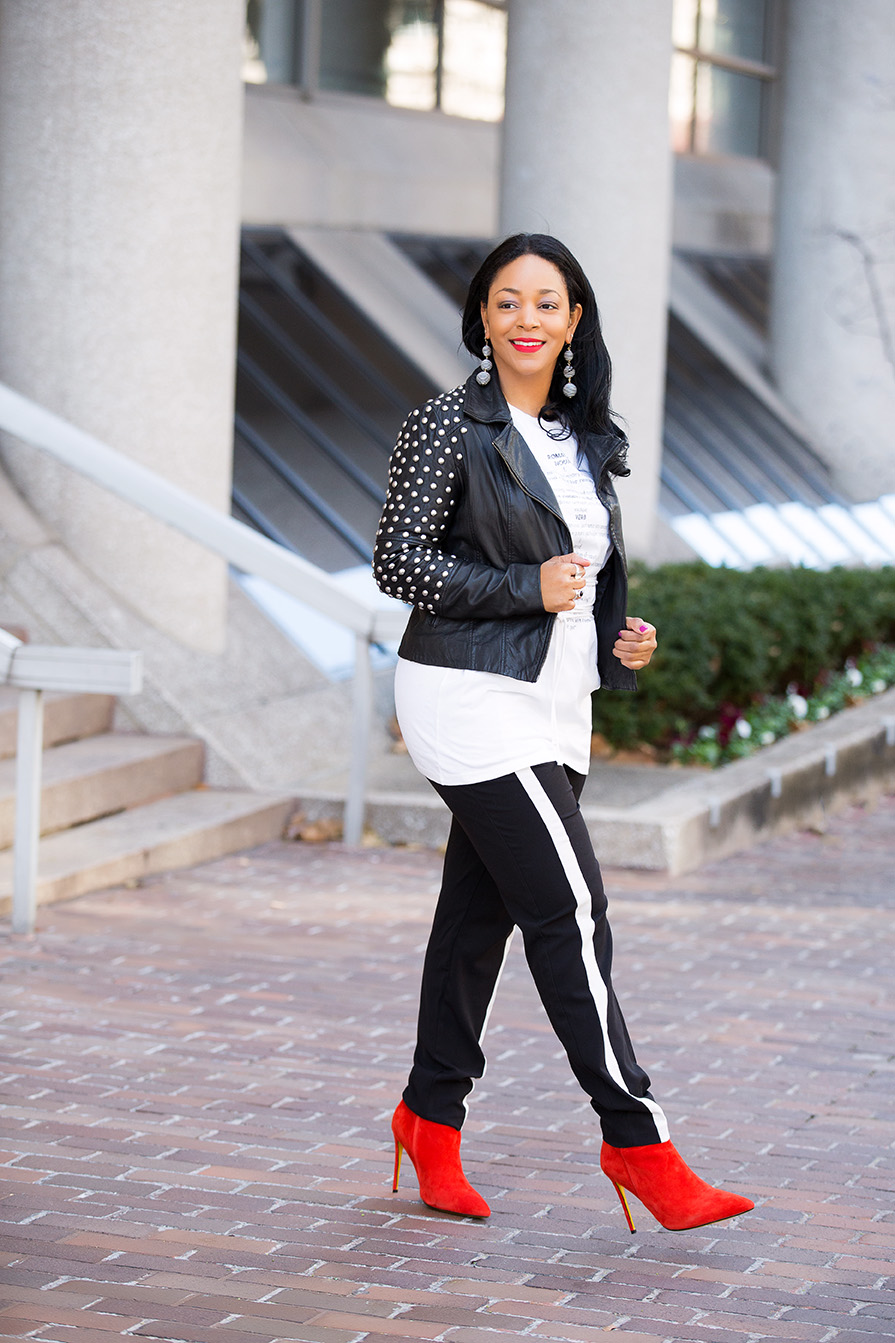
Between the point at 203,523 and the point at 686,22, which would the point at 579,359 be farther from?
the point at 686,22

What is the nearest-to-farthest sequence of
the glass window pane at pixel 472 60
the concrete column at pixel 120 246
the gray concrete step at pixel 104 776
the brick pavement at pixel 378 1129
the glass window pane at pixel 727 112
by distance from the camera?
the brick pavement at pixel 378 1129, the gray concrete step at pixel 104 776, the concrete column at pixel 120 246, the glass window pane at pixel 472 60, the glass window pane at pixel 727 112

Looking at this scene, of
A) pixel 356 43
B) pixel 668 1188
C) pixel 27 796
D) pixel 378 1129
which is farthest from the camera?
pixel 356 43

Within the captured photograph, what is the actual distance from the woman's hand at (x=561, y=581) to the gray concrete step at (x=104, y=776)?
376cm

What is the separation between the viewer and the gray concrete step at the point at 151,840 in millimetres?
6539

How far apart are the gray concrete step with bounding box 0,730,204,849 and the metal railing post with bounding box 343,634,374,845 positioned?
79 centimetres

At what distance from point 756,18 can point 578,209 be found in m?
11.2

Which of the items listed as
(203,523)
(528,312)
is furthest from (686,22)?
(528,312)

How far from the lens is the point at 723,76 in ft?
69.1

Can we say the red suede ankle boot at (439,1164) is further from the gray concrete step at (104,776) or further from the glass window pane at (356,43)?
the glass window pane at (356,43)

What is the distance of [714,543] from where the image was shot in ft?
49.5

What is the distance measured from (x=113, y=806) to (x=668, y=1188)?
4361mm

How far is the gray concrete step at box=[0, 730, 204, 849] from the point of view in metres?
7.00

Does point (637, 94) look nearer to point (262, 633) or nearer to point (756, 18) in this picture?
point (262, 633)

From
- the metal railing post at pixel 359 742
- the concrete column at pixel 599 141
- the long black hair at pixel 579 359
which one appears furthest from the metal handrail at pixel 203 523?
the concrete column at pixel 599 141
